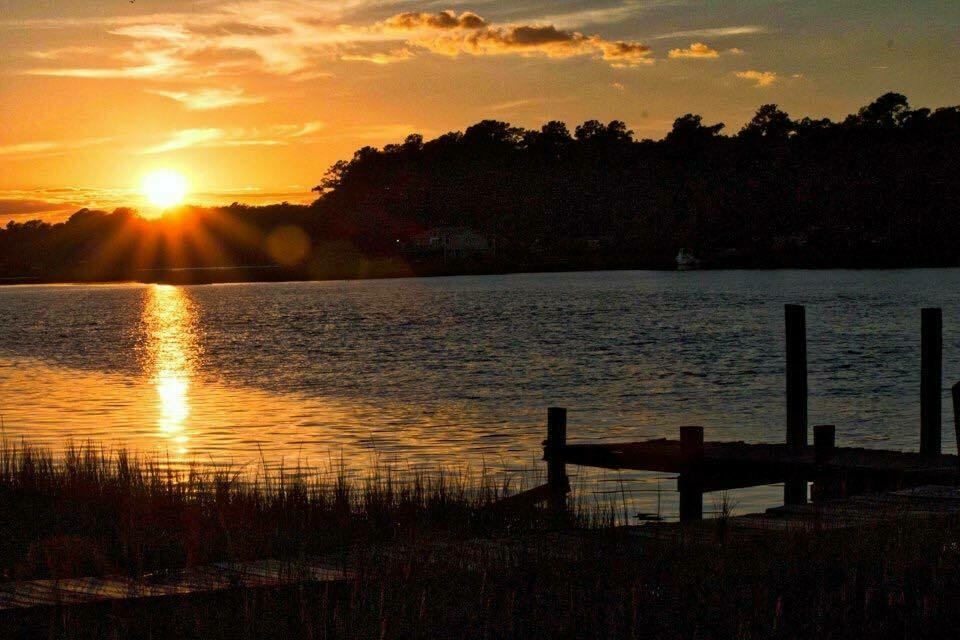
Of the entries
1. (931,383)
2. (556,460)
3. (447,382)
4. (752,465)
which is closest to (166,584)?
(556,460)

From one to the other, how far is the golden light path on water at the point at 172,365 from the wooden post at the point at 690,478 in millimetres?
12960

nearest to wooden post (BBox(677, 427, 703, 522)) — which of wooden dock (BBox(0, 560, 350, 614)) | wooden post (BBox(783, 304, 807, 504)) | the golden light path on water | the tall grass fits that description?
the tall grass

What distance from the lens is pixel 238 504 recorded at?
50.0ft

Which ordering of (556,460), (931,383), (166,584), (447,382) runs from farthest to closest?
(447,382), (931,383), (556,460), (166,584)

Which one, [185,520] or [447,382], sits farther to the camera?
[447,382]

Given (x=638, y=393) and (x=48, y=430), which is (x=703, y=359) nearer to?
(x=638, y=393)

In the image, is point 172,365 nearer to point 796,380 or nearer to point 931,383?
point 796,380

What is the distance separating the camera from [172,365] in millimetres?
56219

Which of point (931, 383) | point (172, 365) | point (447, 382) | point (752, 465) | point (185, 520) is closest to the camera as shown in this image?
point (185, 520)

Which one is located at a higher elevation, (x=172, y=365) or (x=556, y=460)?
(x=556, y=460)

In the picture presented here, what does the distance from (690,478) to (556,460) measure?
6.40ft

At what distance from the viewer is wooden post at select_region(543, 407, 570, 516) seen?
55.3 feet

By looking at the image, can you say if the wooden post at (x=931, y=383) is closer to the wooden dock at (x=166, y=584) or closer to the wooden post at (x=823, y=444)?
the wooden post at (x=823, y=444)

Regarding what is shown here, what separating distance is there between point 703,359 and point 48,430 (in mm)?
31037
